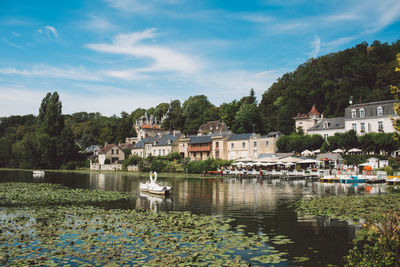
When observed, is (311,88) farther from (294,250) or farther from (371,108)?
(294,250)

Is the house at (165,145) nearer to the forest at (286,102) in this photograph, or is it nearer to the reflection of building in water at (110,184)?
the forest at (286,102)

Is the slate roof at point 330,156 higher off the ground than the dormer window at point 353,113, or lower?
lower

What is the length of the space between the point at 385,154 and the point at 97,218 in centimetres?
4930

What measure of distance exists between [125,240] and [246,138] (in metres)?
61.5

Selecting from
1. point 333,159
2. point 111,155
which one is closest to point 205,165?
point 333,159

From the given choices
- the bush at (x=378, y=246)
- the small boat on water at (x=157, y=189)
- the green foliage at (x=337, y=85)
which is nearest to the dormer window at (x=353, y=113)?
the green foliage at (x=337, y=85)

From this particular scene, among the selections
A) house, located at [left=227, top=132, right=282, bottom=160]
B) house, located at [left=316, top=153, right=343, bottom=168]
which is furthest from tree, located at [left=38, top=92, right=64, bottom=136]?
house, located at [left=316, top=153, right=343, bottom=168]

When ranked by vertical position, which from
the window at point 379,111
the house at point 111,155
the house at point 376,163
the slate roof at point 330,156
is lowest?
the house at point 376,163

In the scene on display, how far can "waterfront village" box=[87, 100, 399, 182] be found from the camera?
53.4 meters

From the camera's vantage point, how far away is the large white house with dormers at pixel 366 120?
56000 mm

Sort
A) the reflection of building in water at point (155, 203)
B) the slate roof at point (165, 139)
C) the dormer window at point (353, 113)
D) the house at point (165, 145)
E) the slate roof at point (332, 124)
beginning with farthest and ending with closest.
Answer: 1. the slate roof at point (165, 139)
2. the house at point (165, 145)
3. the slate roof at point (332, 124)
4. the dormer window at point (353, 113)
5. the reflection of building in water at point (155, 203)

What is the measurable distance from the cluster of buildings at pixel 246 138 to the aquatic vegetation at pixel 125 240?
32232 mm

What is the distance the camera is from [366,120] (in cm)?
Answer: 5866

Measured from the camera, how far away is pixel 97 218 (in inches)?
718
